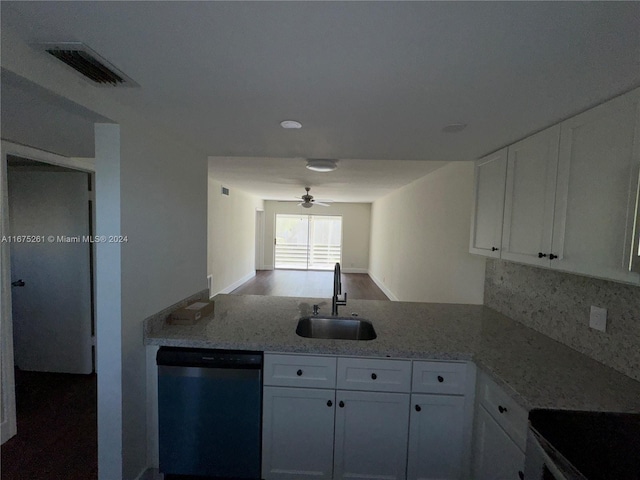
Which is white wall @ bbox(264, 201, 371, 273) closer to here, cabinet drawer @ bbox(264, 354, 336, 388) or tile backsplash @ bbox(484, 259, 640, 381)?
tile backsplash @ bbox(484, 259, 640, 381)

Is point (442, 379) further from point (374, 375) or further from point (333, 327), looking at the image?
point (333, 327)

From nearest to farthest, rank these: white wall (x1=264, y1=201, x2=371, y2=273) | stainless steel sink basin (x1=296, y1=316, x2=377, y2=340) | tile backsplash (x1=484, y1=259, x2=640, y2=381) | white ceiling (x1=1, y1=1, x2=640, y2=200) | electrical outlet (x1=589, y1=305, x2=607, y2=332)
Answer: white ceiling (x1=1, y1=1, x2=640, y2=200) → tile backsplash (x1=484, y1=259, x2=640, y2=381) → electrical outlet (x1=589, y1=305, x2=607, y2=332) → stainless steel sink basin (x1=296, y1=316, x2=377, y2=340) → white wall (x1=264, y1=201, x2=371, y2=273)

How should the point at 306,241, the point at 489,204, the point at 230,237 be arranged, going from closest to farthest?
the point at 489,204
the point at 230,237
the point at 306,241

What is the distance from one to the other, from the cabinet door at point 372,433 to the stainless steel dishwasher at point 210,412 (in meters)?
0.50

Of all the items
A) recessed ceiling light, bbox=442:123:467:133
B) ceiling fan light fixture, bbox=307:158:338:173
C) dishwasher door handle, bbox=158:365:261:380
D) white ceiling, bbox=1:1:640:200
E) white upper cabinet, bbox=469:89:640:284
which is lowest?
dishwasher door handle, bbox=158:365:261:380

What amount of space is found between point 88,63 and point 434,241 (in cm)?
378

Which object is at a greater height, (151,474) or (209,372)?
(209,372)

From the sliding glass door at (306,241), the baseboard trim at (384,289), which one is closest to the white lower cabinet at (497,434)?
the baseboard trim at (384,289)

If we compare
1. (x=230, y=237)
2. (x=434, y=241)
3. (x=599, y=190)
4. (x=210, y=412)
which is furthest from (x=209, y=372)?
(x=230, y=237)

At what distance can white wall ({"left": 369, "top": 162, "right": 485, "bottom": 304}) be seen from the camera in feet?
9.66

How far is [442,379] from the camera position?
1.60 metres

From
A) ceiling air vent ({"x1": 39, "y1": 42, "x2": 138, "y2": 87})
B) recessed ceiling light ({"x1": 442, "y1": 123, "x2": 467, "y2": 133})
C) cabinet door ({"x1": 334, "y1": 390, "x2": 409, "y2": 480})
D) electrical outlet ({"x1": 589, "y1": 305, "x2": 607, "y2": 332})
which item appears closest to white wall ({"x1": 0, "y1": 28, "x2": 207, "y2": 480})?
ceiling air vent ({"x1": 39, "y1": 42, "x2": 138, "y2": 87})

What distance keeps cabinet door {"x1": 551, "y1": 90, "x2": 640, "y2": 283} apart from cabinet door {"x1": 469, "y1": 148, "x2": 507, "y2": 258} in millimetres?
491

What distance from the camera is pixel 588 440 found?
983 mm
